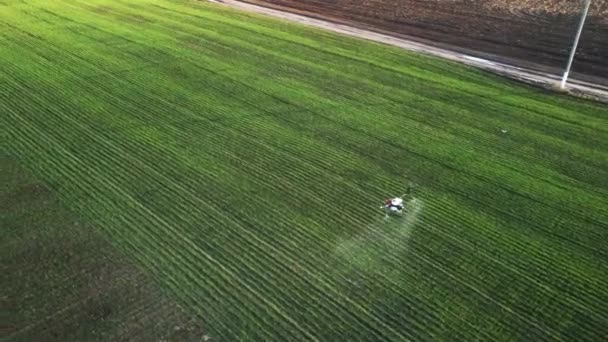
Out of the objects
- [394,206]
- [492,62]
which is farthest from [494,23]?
[394,206]

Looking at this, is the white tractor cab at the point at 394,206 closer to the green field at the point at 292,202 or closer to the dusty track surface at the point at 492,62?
the green field at the point at 292,202

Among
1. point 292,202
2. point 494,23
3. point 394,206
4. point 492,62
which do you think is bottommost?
point 292,202

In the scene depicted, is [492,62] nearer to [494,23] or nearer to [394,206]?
[494,23]

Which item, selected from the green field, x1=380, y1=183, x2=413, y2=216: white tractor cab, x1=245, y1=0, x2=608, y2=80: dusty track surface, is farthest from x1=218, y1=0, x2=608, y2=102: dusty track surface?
x1=380, y1=183, x2=413, y2=216: white tractor cab

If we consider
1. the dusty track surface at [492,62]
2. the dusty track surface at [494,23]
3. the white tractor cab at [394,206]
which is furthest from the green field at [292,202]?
the dusty track surface at [494,23]

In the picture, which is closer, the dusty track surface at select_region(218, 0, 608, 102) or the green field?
the green field

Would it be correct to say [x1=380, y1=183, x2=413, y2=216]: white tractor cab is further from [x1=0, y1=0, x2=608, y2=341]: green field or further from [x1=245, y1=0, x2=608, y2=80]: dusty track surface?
[x1=245, y1=0, x2=608, y2=80]: dusty track surface
